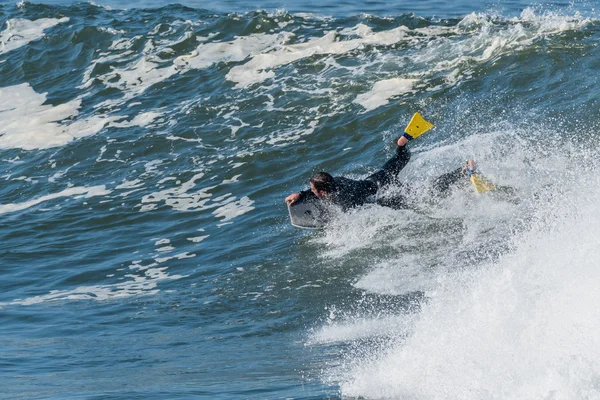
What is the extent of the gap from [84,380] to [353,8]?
18046mm

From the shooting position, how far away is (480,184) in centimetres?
1269

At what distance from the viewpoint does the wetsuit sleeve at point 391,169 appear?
1293 centimetres

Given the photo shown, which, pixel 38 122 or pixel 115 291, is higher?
pixel 38 122

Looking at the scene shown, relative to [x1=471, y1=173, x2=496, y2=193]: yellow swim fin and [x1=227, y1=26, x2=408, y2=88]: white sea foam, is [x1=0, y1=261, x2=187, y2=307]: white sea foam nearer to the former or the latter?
[x1=471, y1=173, x2=496, y2=193]: yellow swim fin

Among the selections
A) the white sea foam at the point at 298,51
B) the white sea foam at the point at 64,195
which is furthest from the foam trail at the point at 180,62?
the white sea foam at the point at 64,195

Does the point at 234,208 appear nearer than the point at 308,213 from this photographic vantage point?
No

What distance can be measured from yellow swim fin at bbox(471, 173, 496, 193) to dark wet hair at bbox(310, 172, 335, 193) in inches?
74.7

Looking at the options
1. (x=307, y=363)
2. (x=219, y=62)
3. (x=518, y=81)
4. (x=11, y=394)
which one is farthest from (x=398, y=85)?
(x=11, y=394)

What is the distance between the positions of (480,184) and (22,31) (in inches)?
661

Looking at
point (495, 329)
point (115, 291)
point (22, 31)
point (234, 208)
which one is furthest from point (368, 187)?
point (22, 31)

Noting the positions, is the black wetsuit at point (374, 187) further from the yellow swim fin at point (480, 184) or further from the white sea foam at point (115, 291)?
the white sea foam at point (115, 291)

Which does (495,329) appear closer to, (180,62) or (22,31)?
(180,62)

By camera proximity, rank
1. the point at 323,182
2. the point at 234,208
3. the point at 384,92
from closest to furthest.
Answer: the point at 323,182, the point at 234,208, the point at 384,92

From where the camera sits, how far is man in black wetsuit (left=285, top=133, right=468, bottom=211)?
1263 cm
